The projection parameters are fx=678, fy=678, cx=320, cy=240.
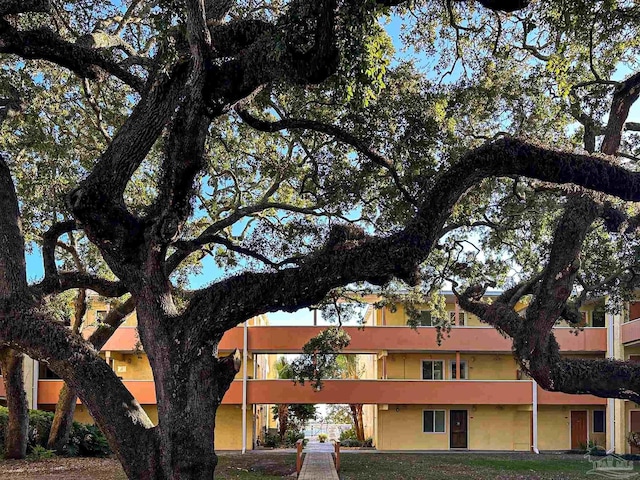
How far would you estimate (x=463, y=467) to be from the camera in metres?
18.9

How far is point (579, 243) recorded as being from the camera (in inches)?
382

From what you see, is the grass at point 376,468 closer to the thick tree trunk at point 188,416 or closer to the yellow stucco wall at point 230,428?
the yellow stucco wall at point 230,428

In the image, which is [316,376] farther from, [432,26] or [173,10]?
[173,10]

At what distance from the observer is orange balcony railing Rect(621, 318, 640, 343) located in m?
23.8

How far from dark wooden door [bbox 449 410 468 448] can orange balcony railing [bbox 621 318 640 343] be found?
22.5 ft

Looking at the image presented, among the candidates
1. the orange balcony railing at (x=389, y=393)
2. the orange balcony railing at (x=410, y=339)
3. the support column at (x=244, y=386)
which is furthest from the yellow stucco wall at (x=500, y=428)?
the support column at (x=244, y=386)

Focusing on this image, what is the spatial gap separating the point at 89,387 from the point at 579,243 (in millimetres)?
6851

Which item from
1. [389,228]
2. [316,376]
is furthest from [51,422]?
[389,228]

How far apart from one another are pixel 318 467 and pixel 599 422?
13743 mm

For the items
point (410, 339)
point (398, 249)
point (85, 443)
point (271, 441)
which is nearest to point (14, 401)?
point (85, 443)

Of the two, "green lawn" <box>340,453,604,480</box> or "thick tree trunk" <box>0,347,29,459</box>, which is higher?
"thick tree trunk" <box>0,347,29,459</box>

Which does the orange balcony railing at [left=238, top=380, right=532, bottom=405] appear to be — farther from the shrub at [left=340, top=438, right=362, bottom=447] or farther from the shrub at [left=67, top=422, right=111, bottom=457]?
the shrub at [left=67, top=422, right=111, bottom=457]

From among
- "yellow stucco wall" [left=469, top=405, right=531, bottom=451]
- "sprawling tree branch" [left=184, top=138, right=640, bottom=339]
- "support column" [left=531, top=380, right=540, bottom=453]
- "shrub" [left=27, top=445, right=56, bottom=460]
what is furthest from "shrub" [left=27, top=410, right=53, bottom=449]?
"support column" [left=531, top=380, right=540, bottom=453]

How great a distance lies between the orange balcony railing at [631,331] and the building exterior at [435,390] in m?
0.07
